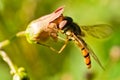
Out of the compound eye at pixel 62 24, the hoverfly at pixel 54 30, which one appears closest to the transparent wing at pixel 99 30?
the hoverfly at pixel 54 30

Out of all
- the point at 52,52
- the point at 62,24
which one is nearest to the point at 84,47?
Answer: the point at 62,24

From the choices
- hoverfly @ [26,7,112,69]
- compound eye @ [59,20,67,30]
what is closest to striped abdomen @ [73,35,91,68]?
hoverfly @ [26,7,112,69]

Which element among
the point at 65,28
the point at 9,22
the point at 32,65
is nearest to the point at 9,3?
the point at 9,22

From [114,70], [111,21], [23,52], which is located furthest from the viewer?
[111,21]

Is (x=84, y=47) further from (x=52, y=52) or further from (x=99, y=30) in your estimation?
(x=52, y=52)

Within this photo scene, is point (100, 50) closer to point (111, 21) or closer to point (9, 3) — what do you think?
point (111, 21)

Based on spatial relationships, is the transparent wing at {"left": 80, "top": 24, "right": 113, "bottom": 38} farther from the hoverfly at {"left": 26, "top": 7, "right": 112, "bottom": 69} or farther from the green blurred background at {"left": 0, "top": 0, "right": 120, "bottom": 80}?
the green blurred background at {"left": 0, "top": 0, "right": 120, "bottom": 80}
